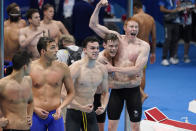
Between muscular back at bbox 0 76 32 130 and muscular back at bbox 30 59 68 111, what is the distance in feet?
1.22

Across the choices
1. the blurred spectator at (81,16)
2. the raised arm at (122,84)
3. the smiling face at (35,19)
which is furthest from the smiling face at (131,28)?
the blurred spectator at (81,16)

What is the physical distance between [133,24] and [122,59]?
538 mm

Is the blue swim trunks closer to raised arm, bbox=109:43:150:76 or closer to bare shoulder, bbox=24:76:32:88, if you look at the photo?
bare shoulder, bbox=24:76:32:88

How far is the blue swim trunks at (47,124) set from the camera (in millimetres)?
5562

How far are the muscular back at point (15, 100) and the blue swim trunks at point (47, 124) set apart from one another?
15.7 inches

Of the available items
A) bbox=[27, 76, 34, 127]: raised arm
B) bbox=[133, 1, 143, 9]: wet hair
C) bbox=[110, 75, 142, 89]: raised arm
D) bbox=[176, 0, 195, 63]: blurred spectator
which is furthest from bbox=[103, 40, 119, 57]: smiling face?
bbox=[176, 0, 195, 63]: blurred spectator

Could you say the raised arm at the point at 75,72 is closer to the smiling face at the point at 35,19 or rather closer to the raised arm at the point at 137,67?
the raised arm at the point at 137,67

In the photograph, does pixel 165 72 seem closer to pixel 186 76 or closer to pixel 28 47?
pixel 186 76

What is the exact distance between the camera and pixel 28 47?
895cm

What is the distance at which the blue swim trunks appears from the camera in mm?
5562

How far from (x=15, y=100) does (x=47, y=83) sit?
2.12 feet

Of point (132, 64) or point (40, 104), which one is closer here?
point (40, 104)

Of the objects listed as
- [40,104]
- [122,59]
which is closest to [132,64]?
[122,59]

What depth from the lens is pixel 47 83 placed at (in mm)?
5562
